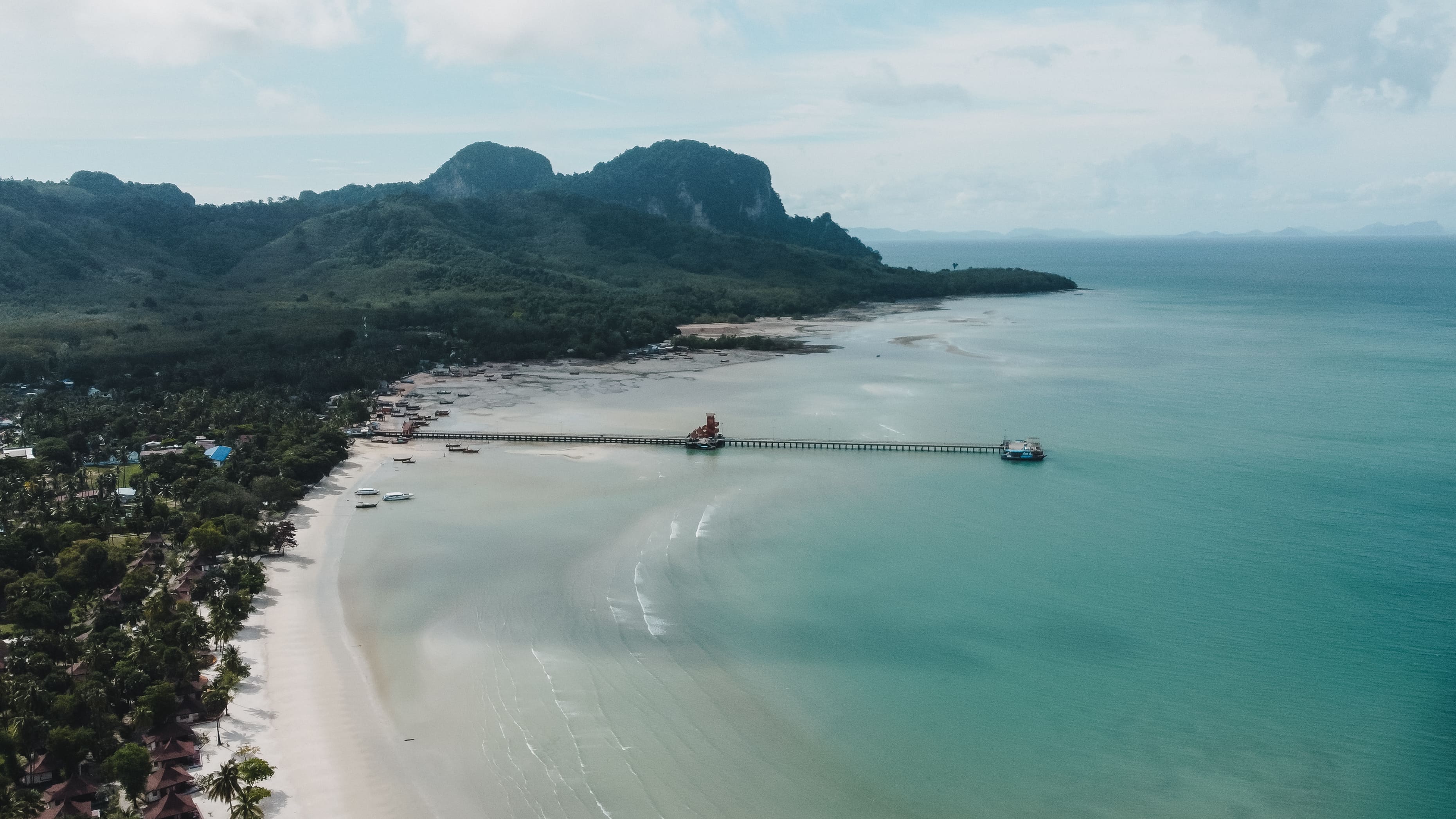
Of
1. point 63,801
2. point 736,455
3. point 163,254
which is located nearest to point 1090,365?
point 736,455

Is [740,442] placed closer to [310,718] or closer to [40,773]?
[310,718]

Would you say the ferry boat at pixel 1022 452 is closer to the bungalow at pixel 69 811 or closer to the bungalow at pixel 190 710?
the bungalow at pixel 190 710

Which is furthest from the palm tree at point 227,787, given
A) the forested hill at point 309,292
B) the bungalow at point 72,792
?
the forested hill at point 309,292

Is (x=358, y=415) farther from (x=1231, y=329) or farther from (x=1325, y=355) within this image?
(x=1231, y=329)

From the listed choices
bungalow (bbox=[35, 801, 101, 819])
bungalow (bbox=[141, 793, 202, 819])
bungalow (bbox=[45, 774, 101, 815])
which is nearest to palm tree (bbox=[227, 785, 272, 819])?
bungalow (bbox=[141, 793, 202, 819])

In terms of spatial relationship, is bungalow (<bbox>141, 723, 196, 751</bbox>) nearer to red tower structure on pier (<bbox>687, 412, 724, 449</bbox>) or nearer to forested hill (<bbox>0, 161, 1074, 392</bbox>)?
red tower structure on pier (<bbox>687, 412, 724, 449</bbox>)
